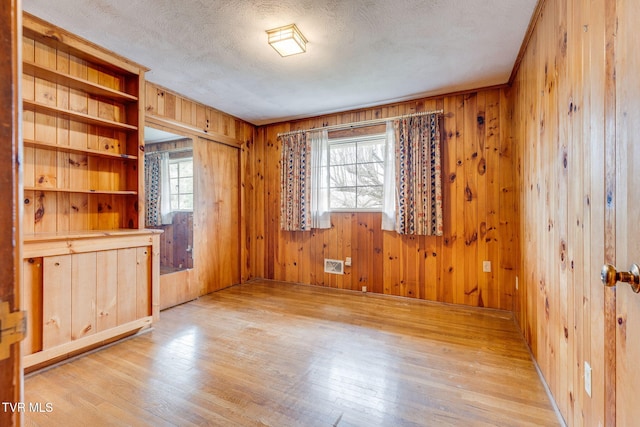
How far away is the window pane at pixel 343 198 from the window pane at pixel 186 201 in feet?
5.79

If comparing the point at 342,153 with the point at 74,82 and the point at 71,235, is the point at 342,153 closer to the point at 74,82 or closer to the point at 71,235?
the point at 74,82

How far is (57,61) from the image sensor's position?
2279 millimetres

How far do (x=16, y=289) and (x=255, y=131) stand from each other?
425cm

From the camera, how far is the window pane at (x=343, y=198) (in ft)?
12.6

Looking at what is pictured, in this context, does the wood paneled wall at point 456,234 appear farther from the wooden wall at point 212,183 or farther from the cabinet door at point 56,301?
the cabinet door at point 56,301

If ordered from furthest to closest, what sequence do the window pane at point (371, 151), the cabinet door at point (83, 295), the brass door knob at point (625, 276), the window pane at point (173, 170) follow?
the window pane at point (371, 151) < the window pane at point (173, 170) < the cabinet door at point (83, 295) < the brass door knob at point (625, 276)

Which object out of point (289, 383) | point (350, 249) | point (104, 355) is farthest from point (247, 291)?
point (289, 383)

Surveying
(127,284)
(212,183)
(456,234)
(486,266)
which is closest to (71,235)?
(127,284)

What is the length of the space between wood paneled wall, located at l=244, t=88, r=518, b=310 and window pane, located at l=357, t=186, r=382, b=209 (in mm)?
136

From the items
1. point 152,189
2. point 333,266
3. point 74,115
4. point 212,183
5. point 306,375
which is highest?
point 74,115

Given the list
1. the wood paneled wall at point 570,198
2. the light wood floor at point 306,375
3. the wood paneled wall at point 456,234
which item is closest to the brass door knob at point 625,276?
the wood paneled wall at point 570,198

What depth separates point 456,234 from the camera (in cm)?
324

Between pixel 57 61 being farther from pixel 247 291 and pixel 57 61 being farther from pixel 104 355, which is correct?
pixel 247 291

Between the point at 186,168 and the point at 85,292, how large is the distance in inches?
70.0
